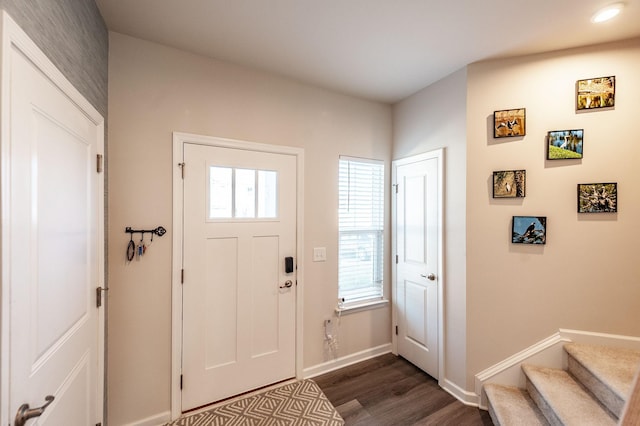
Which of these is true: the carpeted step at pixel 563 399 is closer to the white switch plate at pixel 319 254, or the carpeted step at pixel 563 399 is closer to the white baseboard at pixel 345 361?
the white baseboard at pixel 345 361

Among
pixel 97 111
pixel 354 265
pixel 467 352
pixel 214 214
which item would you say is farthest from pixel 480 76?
pixel 97 111

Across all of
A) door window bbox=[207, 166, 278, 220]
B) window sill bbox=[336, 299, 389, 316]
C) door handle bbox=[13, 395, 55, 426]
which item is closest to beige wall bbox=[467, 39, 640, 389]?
window sill bbox=[336, 299, 389, 316]

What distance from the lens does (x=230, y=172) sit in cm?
218

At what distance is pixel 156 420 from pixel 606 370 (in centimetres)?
301

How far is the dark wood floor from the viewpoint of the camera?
2004 millimetres

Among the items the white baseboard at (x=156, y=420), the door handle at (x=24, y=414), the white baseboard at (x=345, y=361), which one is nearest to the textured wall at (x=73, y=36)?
the door handle at (x=24, y=414)

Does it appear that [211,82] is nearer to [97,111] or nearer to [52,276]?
[97,111]

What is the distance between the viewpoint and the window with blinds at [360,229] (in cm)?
276

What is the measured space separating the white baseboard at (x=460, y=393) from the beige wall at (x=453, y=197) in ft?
0.11

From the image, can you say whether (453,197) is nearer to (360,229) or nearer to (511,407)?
(360,229)

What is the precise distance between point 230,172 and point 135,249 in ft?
2.87

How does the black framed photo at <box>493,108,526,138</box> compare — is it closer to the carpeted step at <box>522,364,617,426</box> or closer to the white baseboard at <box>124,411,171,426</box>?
the carpeted step at <box>522,364,617,426</box>

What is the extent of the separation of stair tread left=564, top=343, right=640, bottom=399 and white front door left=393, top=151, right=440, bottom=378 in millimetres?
944

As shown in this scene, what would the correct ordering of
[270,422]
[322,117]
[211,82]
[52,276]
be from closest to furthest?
[52,276] → [270,422] → [211,82] → [322,117]
